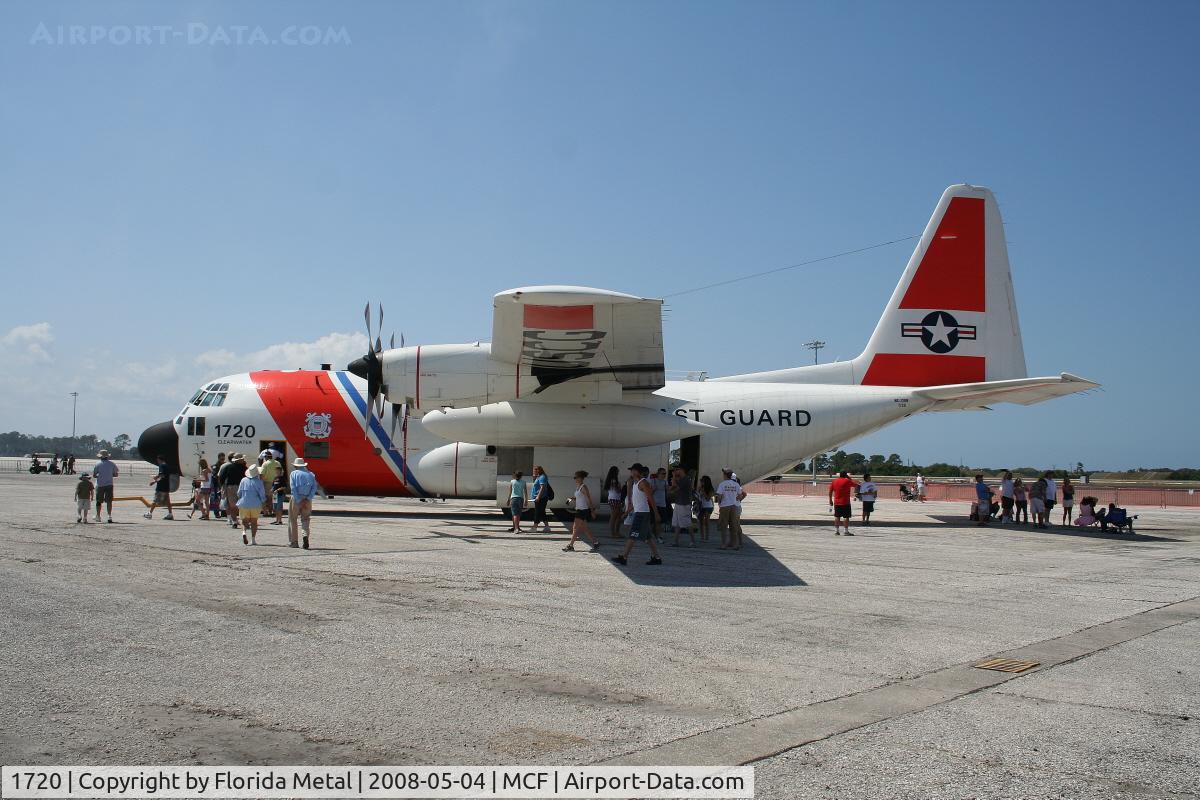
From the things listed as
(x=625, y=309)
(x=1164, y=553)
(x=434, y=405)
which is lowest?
(x=1164, y=553)

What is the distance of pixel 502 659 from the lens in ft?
20.2

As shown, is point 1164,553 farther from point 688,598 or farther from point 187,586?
point 187,586

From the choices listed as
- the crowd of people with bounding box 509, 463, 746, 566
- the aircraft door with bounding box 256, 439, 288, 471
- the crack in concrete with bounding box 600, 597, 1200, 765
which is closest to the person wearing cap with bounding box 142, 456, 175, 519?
the aircraft door with bounding box 256, 439, 288, 471

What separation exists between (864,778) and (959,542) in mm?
13876

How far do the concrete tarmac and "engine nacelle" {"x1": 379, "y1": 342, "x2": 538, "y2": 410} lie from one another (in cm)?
436

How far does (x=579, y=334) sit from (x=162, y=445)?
12.0 m

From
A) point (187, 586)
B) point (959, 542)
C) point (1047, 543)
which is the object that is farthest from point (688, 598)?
point (1047, 543)

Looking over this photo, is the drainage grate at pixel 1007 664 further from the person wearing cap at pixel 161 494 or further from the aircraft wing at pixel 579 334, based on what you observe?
the person wearing cap at pixel 161 494

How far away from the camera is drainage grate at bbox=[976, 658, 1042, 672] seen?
6242 millimetres

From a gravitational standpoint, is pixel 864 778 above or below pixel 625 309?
below

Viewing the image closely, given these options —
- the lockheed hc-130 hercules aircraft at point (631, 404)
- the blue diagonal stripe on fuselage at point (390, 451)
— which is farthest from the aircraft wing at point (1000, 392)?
the blue diagonal stripe on fuselage at point (390, 451)

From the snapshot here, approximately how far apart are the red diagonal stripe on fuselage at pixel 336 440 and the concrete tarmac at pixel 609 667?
23.8 feet
